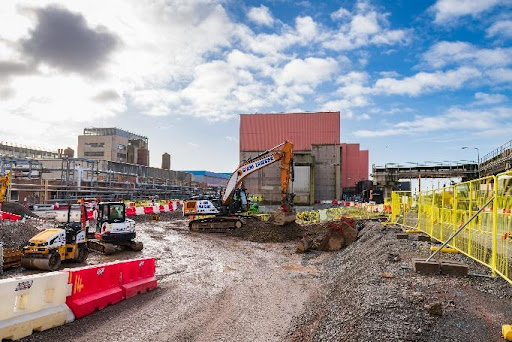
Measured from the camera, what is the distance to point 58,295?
7445 mm

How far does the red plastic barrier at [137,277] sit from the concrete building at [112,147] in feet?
236

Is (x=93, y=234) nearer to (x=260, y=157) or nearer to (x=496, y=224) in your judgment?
(x=260, y=157)

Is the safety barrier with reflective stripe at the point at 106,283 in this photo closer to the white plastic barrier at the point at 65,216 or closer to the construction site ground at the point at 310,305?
the construction site ground at the point at 310,305

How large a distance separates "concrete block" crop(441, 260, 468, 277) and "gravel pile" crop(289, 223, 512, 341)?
0.25m

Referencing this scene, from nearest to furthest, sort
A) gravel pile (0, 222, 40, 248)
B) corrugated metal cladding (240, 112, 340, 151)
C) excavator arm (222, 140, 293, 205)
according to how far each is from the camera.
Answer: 1. gravel pile (0, 222, 40, 248)
2. excavator arm (222, 140, 293, 205)
3. corrugated metal cladding (240, 112, 340, 151)

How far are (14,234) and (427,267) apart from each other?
706 inches

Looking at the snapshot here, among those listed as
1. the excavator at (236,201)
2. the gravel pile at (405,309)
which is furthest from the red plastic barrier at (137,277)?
the excavator at (236,201)

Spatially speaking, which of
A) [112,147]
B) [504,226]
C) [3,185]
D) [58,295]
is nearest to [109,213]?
[58,295]

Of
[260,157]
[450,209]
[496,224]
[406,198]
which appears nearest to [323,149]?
[260,157]

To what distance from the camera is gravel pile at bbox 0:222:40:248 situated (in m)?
16.5

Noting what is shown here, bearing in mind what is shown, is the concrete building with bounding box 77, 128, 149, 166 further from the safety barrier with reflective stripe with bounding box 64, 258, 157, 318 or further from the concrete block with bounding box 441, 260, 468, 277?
the concrete block with bounding box 441, 260, 468, 277

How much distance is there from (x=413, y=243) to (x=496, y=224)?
211 inches

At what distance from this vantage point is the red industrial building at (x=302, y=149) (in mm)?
52438

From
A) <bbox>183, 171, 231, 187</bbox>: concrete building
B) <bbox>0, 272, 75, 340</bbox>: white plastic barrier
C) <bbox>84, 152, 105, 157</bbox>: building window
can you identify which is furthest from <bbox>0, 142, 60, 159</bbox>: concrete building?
<bbox>0, 272, 75, 340</bbox>: white plastic barrier
